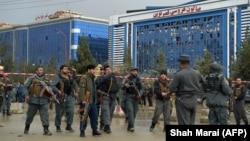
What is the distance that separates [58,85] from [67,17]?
108284 mm

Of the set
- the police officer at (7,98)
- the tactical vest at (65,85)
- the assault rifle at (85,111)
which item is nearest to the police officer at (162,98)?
the assault rifle at (85,111)

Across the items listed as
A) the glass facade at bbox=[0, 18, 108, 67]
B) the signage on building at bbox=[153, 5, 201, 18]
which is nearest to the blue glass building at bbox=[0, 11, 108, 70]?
the glass facade at bbox=[0, 18, 108, 67]

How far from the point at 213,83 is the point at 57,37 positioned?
115791mm

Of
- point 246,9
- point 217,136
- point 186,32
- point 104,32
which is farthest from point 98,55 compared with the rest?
point 217,136

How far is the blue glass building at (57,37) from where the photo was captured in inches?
4641

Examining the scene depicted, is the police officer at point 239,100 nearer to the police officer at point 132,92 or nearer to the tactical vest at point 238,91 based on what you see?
the tactical vest at point 238,91

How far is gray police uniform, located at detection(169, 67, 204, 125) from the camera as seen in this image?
923cm

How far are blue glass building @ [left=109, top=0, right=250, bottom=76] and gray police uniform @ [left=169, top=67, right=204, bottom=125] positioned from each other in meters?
68.4

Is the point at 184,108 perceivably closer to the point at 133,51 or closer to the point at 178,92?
the point at 178,92

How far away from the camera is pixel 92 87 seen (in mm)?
11734

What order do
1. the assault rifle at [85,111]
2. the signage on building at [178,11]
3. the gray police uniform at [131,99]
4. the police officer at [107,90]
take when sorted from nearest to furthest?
1. the assault rifle at [85,111]
2. the police officer at [107,90]
3. the gray police uniform at [131,99]
4. the signage on building at [178,11]

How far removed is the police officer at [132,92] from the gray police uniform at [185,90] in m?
3.78

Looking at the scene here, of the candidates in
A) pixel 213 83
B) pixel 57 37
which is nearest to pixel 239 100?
pixel 213 83

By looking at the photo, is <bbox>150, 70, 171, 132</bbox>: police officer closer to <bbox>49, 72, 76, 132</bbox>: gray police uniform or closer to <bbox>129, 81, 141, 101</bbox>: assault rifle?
<bbox>129, 81, 141, 101</bbox>: assault rifle
